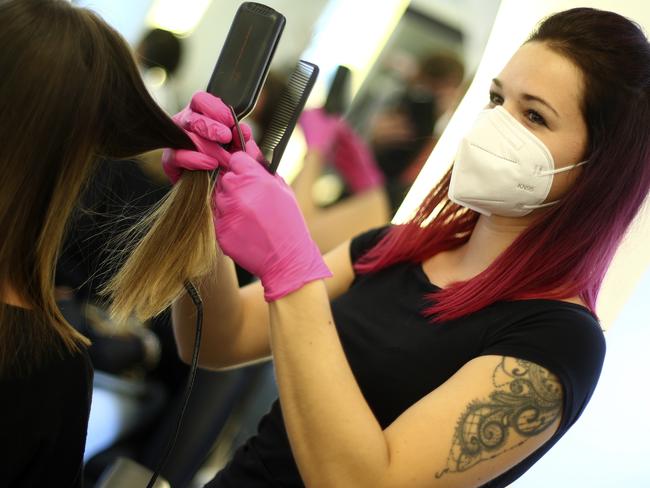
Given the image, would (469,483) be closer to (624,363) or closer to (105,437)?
(624,363)

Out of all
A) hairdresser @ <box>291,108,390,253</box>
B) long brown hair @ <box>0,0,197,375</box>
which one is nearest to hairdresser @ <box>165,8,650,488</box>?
long brown hair @ <box>0,0,197,375</box>

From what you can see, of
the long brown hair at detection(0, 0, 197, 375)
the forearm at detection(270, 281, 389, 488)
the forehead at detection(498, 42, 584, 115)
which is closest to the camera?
the long brown hair at detection(0, 0, 197, 375)

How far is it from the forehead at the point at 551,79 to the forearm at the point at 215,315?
559mm

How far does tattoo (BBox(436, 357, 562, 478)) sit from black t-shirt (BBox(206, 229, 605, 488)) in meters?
0.02

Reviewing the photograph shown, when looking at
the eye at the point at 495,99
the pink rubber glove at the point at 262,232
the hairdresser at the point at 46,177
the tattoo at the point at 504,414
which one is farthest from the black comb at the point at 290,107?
the tattoo at the point at 504,414

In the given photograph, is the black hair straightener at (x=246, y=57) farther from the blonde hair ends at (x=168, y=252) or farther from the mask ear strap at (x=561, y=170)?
the mask ear strap at (x=561, y=170)

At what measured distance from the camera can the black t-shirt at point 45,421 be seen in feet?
2.72

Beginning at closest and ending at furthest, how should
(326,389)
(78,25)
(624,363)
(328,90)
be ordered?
(78,25) → (326,389) → (624,363) → (328,90)

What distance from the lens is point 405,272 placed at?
4.23 ft

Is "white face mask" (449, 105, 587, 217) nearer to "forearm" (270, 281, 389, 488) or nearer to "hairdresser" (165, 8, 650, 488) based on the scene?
"hairdresser" (165, 8, 650, 488)

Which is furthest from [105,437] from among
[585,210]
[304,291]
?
[585,210]

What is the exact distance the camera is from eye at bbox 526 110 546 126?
1.12 metres

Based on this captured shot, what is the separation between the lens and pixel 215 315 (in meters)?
1.24

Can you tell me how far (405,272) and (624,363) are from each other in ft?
2.52
